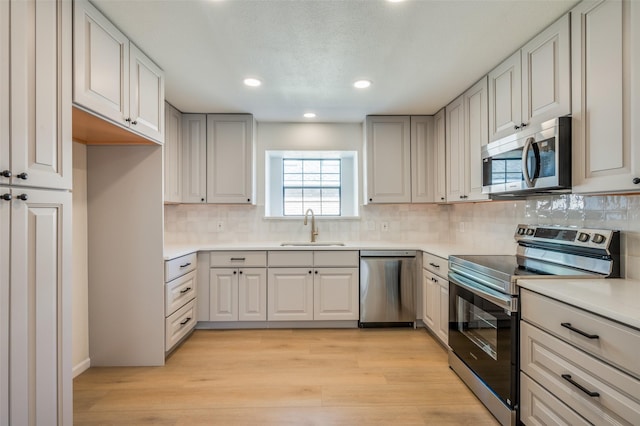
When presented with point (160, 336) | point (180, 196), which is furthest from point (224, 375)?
point (180, 196)

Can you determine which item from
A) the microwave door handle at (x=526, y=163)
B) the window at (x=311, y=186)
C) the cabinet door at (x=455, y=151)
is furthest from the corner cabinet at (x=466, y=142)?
the window at (x=311, y=186)

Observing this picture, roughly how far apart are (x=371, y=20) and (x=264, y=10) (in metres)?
Result: 0.60

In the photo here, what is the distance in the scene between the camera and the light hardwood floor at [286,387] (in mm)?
1945

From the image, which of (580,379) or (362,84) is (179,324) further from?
(580,379)

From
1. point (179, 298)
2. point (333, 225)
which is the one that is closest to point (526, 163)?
point (333, 225)

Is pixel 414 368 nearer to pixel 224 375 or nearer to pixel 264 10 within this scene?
pixel 224 375

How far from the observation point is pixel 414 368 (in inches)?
99.6

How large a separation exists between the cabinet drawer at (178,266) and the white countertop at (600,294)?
2.46m

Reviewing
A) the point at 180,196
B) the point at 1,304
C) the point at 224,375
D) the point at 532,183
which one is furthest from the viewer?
the point at 180,196

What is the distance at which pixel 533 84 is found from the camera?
2020 millimetres

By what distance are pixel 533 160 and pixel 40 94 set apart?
251 cm

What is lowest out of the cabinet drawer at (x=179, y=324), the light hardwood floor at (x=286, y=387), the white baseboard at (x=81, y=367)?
the light hardwood floor at (x=286, y=387)

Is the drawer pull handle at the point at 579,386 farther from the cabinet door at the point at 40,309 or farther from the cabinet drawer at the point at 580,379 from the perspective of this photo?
the cabinet door at the point at 40,309

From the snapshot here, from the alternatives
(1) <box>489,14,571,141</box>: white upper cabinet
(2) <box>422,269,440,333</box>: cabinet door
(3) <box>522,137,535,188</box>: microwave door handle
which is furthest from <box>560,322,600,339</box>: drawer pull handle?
(2) <box>422,269,440,333</box>: cabinet door
